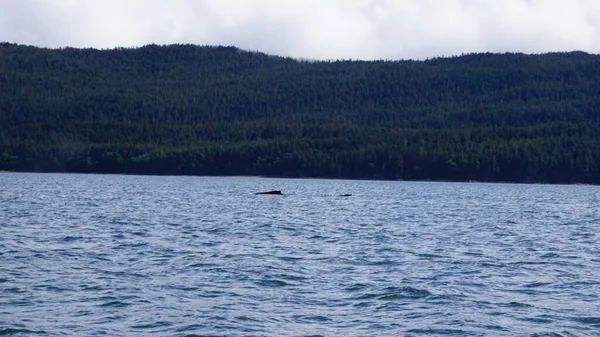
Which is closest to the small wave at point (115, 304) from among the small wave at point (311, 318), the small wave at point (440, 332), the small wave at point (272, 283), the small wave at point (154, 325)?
the small wave at point (154, 325)

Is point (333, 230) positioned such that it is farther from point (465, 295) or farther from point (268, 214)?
point (465, 295)

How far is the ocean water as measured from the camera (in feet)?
92.1

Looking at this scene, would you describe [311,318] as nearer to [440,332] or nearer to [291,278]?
[440,332]

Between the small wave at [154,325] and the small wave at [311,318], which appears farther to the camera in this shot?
the small wave at [311,318]

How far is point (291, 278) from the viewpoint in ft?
118

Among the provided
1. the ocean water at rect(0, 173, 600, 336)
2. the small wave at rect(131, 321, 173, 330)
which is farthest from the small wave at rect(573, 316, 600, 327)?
the small wave at rect(131, 321, 173, 330)

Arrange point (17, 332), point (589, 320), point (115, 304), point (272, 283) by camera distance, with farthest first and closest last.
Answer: point (272, 283), point (115, 304), point (589, 320), point (17, 332)

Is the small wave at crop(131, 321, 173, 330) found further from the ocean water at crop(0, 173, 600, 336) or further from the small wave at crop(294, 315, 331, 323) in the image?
the small wave at crop(294, 315, 331, 323)

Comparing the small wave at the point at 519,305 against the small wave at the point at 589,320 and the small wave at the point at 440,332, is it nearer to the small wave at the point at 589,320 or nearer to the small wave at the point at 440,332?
the small wave at the point at 589,320

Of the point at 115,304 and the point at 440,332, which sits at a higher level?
the point at 115,304

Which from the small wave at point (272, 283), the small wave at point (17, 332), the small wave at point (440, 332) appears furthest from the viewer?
the small wave at point (272, 283)

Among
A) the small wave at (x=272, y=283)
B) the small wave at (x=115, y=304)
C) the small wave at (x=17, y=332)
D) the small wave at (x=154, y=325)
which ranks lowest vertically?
the small wave at (x=17, y=332)

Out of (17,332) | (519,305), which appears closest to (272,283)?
(519,305)

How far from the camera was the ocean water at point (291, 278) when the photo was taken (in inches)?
1105
